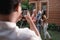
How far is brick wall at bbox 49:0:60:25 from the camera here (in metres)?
19.5

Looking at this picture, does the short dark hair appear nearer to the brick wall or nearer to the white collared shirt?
the white collared shirt

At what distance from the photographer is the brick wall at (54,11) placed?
1955 centimetres

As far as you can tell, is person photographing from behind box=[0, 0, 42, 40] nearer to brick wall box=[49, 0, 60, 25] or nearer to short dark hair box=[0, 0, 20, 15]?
short dark hair box=[0, 0, 20, 15]

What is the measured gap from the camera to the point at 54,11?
19812 mm

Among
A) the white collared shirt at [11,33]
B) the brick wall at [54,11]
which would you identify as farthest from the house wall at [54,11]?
the white collared shirt at [11,33]

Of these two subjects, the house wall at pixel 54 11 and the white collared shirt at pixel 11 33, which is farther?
the house wall at pixel 54 11

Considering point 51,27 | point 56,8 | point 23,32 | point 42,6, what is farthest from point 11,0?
point 42,6

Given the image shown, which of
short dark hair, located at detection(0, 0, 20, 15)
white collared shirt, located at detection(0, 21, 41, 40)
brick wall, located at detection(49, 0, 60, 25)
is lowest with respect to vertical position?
brick wall, located at detection(49, 0, 60, 25)

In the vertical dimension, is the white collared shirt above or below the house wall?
above

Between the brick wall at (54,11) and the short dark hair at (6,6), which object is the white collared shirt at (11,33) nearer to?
the short dark hair at (6,6)

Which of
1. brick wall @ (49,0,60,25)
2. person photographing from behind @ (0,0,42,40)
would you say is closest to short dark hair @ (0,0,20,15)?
person photographing from behind @ (0,0,42,40)

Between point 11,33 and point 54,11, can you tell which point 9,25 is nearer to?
point 11,33

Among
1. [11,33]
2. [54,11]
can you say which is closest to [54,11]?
[54,11]

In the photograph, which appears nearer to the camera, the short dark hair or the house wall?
the short dark hair
